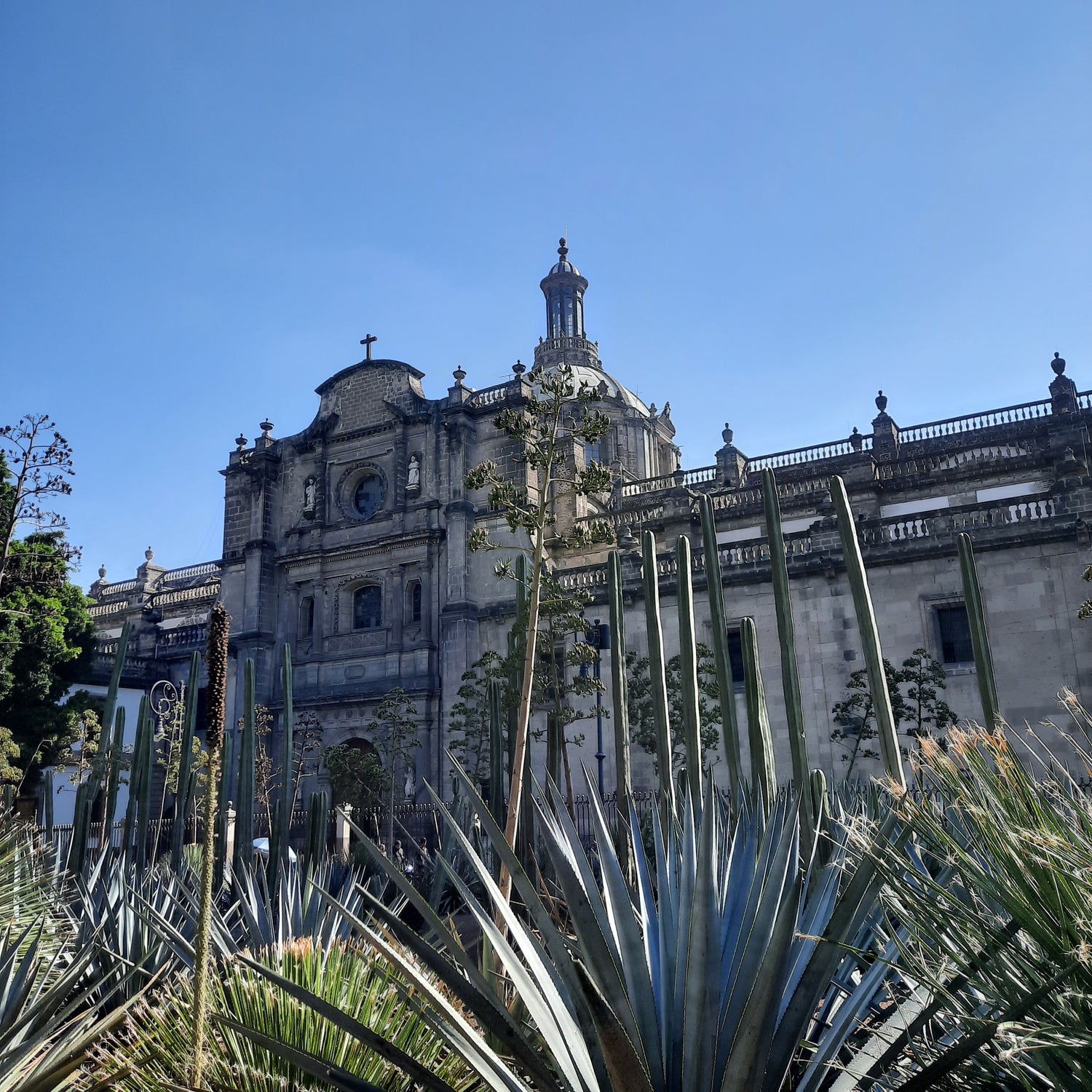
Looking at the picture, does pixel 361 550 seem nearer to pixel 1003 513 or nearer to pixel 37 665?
pixel 37 665

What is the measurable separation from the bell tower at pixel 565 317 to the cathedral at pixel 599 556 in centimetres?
1195

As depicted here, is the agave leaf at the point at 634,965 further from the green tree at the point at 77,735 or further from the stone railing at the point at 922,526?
the green tree at the point at 77,735

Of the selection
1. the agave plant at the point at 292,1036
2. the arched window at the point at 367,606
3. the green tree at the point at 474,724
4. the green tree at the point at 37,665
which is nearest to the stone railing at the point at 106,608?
the arched window at the point at 367,606

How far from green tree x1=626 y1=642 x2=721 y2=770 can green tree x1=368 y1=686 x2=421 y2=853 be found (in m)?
5.91

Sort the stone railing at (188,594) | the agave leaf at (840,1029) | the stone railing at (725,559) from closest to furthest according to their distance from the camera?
the agave leaf at (840,1029) → the stone railing at (725,559) → the stone railing at (188,594)

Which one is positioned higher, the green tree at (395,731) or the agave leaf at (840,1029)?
the green tree at (395,731)

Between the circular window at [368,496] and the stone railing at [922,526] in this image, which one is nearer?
the stone railing at [922,526]

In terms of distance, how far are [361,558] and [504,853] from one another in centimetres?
2549

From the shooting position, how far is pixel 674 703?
1791 cm

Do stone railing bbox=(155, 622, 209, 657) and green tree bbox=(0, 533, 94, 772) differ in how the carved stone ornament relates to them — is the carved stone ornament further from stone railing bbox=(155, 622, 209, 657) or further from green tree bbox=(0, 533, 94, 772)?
green tree bbox=(0, 533, 94, 772)

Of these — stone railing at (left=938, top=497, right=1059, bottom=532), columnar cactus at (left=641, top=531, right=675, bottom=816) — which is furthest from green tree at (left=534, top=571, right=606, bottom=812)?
stone railing at (left=938, top=497, right=1059, bottom=532)

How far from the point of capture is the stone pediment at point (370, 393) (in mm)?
28328

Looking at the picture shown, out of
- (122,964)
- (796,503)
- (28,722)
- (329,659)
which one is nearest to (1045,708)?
(796,503)

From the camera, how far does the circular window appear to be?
28.5 metres
